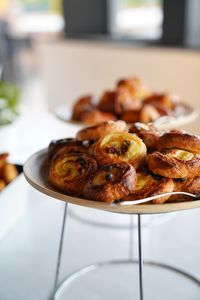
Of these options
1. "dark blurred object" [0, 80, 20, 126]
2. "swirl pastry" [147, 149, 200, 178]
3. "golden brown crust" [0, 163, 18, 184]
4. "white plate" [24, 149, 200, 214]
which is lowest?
"golden brown crust" [0, 163, 18, 184]

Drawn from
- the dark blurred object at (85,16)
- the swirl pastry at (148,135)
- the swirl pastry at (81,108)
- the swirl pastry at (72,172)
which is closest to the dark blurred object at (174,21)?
the dark blurred object at (85,16)

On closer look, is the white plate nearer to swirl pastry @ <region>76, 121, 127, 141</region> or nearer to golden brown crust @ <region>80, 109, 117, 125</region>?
swirl pastry @ <region>76, 121, 127, 141</region>

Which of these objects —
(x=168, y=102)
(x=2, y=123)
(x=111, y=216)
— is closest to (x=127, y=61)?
(x=168, y=102)

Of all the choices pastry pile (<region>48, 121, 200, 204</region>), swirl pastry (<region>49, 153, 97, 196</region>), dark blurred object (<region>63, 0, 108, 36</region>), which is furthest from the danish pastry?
dark blurred object (<region>63, 0, 108, 36</region>)

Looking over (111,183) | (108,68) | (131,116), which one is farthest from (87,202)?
(108,68)

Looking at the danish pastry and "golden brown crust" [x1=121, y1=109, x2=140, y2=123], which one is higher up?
the danish pastry

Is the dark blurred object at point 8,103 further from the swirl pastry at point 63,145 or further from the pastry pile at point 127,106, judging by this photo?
the swirl pastry at point 63,145
